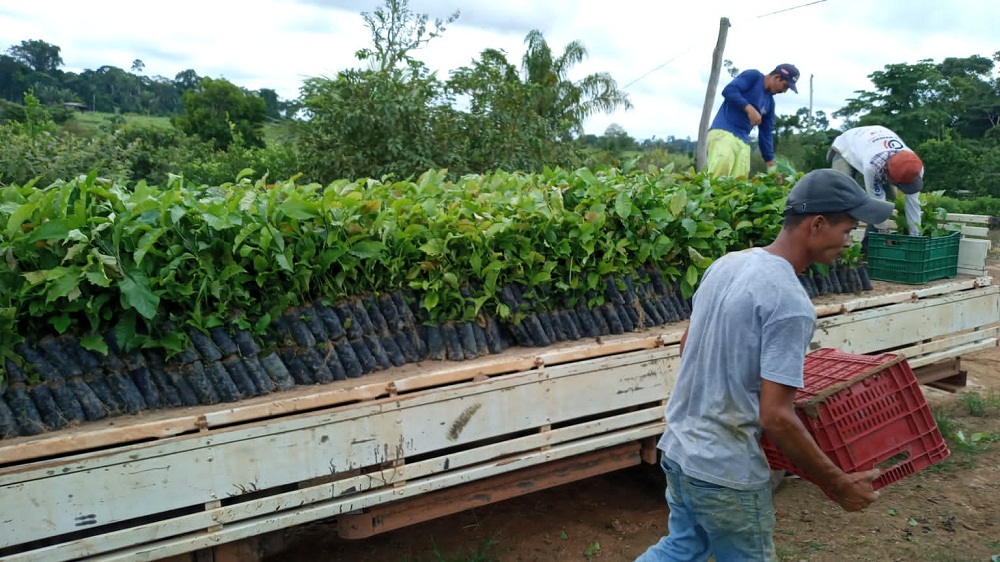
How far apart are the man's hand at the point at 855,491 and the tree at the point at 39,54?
92.4 m

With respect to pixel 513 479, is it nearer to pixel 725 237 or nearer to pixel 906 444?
pixel 906 444

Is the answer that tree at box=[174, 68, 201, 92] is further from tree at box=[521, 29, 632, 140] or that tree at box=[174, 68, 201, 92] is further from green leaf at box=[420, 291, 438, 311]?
green leaf at box=[420, 291, 438, 311]

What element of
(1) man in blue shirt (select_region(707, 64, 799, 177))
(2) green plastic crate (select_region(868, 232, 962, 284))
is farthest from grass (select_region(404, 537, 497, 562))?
(1) man in blue shirt (select_region(707, 64, 799, 177))

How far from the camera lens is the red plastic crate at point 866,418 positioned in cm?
265

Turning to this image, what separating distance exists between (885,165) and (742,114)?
151cm

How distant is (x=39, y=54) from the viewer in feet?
266

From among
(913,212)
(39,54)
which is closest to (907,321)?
(913,212)

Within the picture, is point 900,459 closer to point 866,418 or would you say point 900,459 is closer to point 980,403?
point 980,403

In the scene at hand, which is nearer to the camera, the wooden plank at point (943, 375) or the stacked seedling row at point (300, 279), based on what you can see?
the stacked seedling row at point (300, 279)

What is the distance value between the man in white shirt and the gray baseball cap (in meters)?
3.89

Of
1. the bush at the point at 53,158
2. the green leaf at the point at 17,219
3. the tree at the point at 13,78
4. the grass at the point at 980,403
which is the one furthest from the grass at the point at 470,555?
the tree at the point at 13,78

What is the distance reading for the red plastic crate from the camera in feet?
8.69

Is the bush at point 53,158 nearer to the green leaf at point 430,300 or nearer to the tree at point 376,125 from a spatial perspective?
the tree at point 376,125

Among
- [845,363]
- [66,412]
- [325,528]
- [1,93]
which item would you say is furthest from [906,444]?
[1,93]
